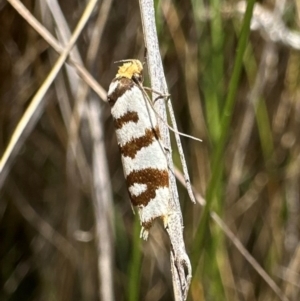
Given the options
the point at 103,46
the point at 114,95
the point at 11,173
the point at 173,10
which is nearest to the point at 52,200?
the point at 11,173

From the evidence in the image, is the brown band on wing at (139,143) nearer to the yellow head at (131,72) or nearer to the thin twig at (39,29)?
the yellow head at (131,72)

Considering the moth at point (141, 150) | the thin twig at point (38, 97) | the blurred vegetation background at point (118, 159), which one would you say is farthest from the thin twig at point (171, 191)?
the blurred vegetation background at point (118, 159)

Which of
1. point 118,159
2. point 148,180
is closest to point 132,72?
point 148,180

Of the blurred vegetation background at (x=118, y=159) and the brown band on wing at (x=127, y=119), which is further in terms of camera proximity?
the blurred vegetation background at (x=118, y=159)

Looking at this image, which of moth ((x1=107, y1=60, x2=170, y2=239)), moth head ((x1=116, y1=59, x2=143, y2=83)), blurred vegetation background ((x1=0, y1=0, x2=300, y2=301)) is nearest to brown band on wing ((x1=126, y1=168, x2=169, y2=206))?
moth ((x1=107, y1=60, x2=170, y2=239))

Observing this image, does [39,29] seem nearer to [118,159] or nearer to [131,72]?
[131,72]

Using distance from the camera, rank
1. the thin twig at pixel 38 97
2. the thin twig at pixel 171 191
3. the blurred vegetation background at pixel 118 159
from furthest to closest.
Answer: the blurred vegetation background at pixel 118 159, the thin twig at pixel 38 97, the thin twig at pixel 171 191

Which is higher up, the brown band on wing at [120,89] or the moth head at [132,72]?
the moth head at [132,72]

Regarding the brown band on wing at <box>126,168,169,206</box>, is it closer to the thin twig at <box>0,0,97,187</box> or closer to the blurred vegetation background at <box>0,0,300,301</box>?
the thin twig at <box>0,0,97,187</box>
